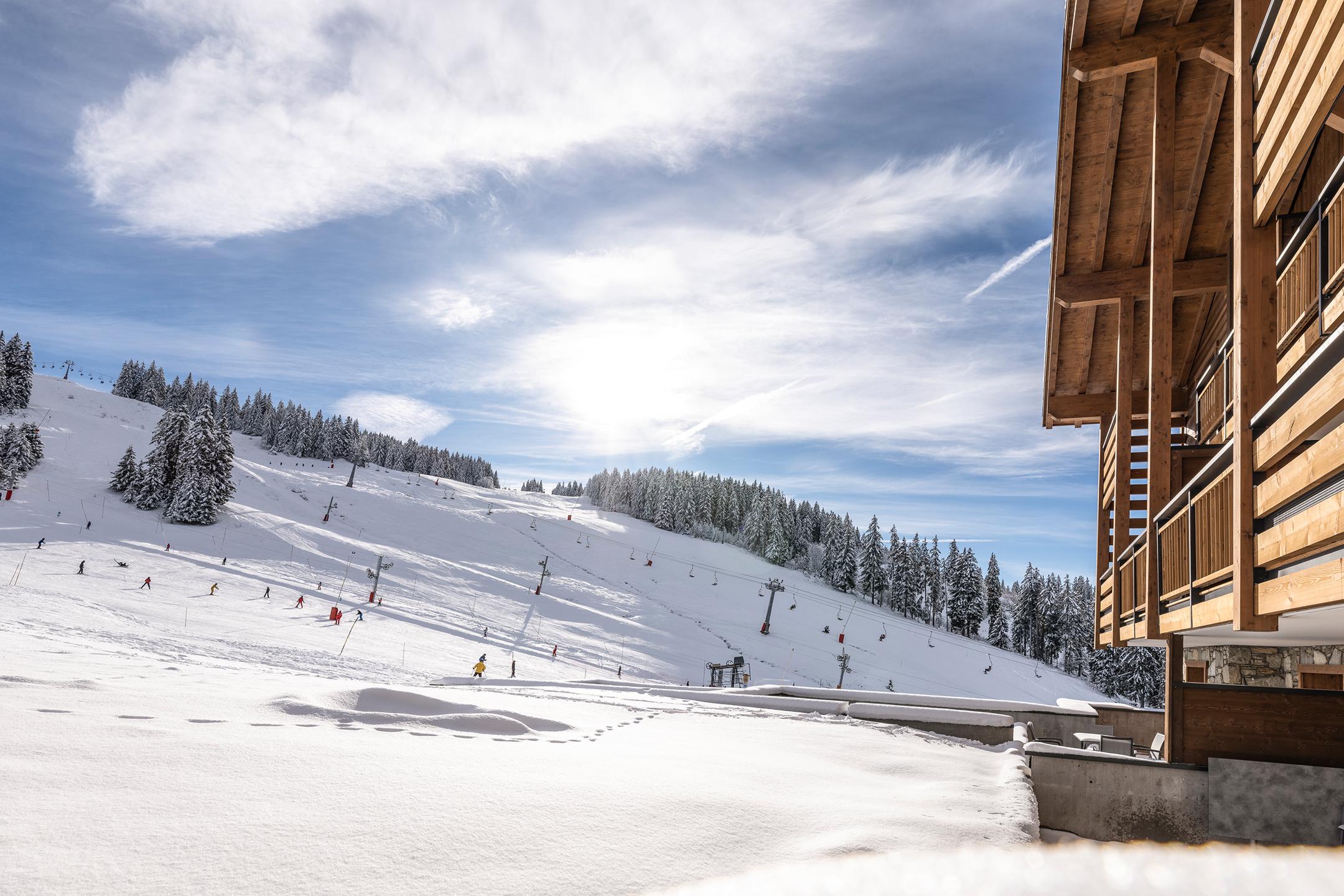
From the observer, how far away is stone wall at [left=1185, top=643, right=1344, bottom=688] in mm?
9781

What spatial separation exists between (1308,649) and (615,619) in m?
43.2

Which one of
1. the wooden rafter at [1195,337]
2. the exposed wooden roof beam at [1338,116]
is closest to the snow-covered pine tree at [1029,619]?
the wooden rafter at [1195,337]

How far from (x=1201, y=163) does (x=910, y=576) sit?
302 feet

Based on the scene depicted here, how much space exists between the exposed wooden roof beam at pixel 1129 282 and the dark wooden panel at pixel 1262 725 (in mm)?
6121

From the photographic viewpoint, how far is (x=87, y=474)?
56250mm

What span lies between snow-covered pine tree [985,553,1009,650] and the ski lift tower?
5325 cm

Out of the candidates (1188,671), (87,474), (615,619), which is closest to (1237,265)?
(1188,671)

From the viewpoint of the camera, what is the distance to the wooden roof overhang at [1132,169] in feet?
27.3

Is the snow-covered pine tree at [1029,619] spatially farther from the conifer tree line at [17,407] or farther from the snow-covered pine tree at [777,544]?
the conifer tree line at [17,407]

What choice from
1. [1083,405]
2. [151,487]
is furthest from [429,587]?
[1083,405]

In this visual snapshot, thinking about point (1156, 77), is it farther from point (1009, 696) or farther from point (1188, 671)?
point (1009, 696)

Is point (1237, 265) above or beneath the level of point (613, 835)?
above

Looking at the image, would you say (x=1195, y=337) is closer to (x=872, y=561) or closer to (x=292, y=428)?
(x=872, y=561)

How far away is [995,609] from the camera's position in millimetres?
94062
